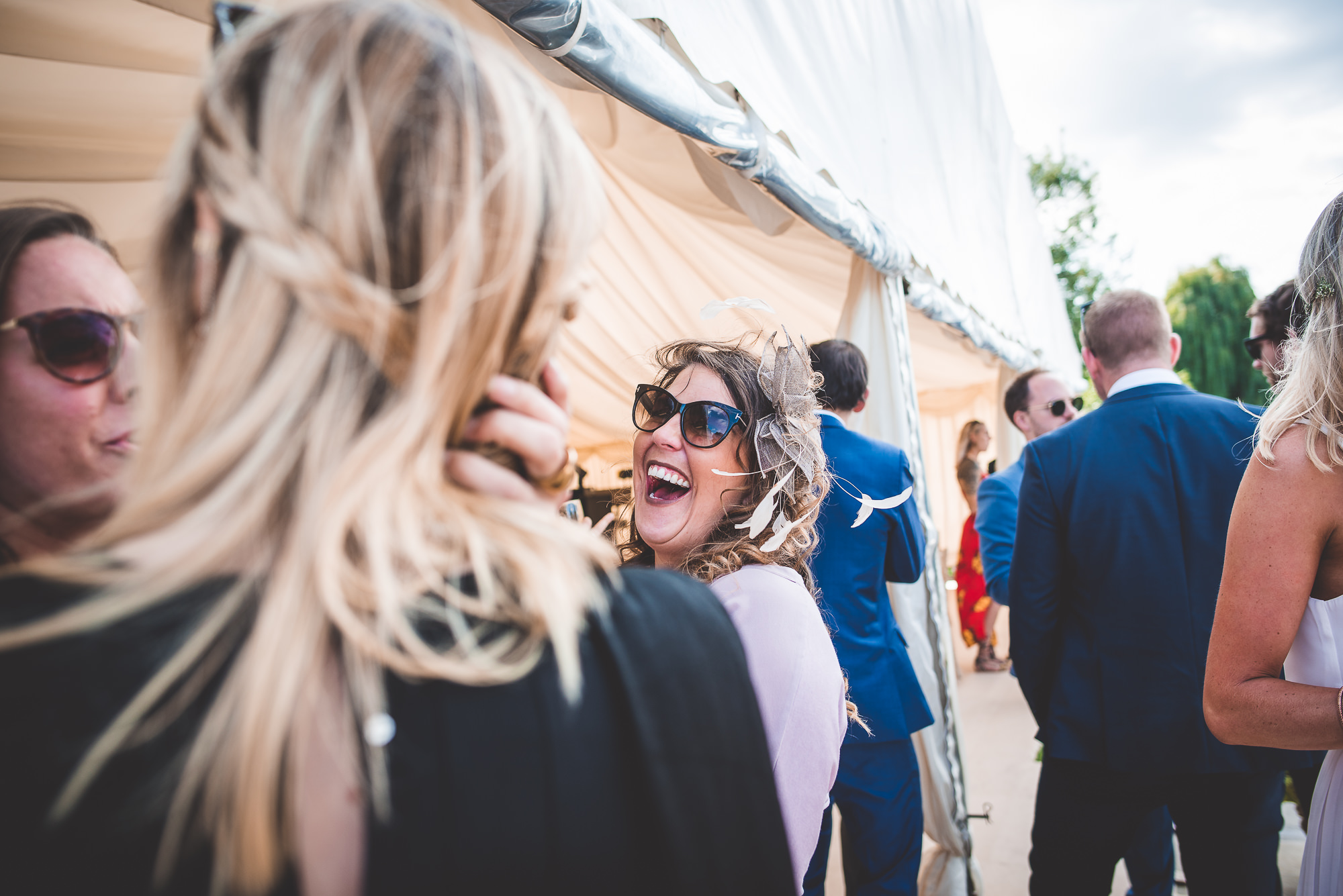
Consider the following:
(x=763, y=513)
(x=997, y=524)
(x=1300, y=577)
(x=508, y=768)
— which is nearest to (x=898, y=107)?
(x=997, y=524)

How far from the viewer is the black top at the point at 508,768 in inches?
16.4

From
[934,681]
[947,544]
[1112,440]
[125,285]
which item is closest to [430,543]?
[125,285]

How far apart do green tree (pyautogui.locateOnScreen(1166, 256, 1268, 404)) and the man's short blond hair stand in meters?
17.8

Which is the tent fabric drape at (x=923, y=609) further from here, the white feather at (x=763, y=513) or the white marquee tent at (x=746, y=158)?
the white feather at (x=763, y=513)

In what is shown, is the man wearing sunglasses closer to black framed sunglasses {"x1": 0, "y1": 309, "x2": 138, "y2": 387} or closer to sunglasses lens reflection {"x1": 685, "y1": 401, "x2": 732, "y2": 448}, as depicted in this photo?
sunglasses lens reflection {"x1": 685, "y1": 401, "x2": 732, "y2": 448}

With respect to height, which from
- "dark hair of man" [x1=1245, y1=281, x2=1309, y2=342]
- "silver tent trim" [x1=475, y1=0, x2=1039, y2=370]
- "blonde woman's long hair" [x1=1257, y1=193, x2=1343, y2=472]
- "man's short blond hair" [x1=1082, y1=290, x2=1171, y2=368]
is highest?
→ "silver tent trim" [x1=475, y1=0, x2=1039, y2=370]

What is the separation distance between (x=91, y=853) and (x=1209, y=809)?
8.55 feet

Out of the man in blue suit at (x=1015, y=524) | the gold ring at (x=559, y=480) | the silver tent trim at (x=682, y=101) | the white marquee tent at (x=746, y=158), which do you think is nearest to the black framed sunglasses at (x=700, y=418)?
the white marquee tent at (x=746, y=158)

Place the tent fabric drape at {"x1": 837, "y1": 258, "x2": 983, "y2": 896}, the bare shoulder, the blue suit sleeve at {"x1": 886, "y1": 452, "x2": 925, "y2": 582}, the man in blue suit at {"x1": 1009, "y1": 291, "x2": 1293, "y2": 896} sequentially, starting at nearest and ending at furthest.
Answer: the bare shoulder < the man in blue suit at {"x1": 1009, "y1": 291, "x2": 1293, "y2": 896} < the blue suit sleeve at {"x1": 886, "y1": 452, "x2": 925, "y2": 582} < the tent fabric drape at {"x1": 837, "y1": 258, "x2": 983, "y2": 896}

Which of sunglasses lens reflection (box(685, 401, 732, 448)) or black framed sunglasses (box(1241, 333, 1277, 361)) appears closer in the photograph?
sunglasses lens reflection (box(685, 401, 732, 448))

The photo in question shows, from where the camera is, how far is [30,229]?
3.00ft

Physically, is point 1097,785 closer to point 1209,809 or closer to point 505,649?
point 1209,809

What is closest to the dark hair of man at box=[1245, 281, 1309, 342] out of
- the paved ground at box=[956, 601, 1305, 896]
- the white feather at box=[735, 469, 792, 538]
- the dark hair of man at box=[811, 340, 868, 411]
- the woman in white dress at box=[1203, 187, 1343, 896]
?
the dark hair of man at box=[811, 340, 868, 411]

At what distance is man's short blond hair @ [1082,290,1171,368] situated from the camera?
215 centimetres
